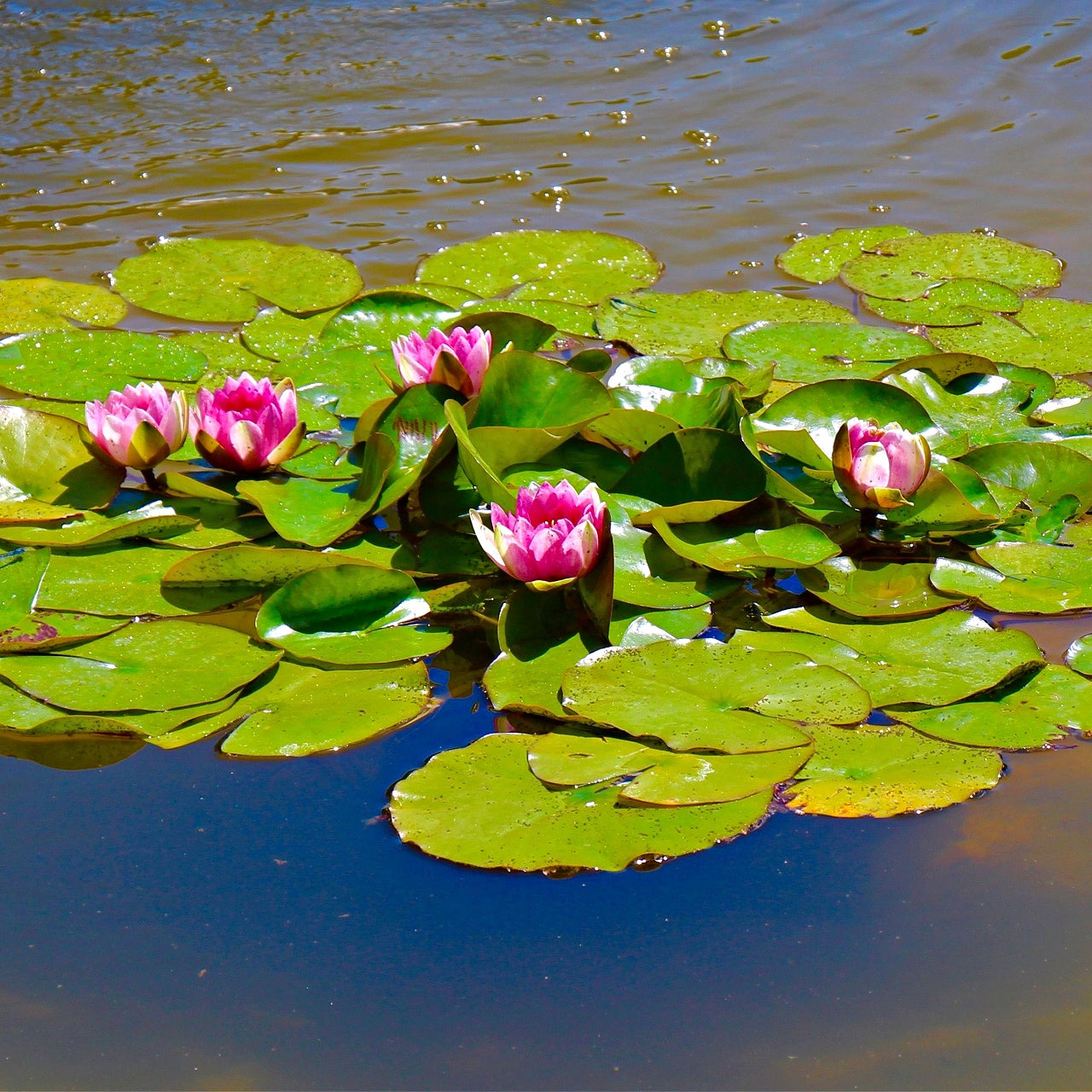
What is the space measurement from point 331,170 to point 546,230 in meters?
1.13

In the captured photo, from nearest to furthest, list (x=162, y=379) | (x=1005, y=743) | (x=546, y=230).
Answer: (x=1005, y=743), (x=162, y=379), (x=546, y=230)

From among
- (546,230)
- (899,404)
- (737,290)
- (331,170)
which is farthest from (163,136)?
(899,404)

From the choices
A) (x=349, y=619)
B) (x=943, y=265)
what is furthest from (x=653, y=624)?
(x=943, y=265)

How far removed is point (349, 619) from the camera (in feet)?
6.90

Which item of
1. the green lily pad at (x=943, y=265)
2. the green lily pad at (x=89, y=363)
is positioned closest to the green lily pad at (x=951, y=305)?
the green lily pad at (x=943, y=265)

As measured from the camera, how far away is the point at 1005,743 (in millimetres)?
1807

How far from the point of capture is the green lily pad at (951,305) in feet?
10.6

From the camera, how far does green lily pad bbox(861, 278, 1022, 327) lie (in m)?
3.23

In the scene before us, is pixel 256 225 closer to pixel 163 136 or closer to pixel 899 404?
pixel 163 136

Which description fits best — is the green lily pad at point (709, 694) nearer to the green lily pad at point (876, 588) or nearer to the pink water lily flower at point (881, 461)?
the green lily pad at point (876, 588)

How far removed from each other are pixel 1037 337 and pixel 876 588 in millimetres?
1365

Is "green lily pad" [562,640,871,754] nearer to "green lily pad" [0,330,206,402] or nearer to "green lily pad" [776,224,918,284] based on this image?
"green lily pad" [0,330,206,402]

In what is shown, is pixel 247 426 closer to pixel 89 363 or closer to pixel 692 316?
pixel 89 363

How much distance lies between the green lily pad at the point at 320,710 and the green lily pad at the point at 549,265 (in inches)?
67.7
